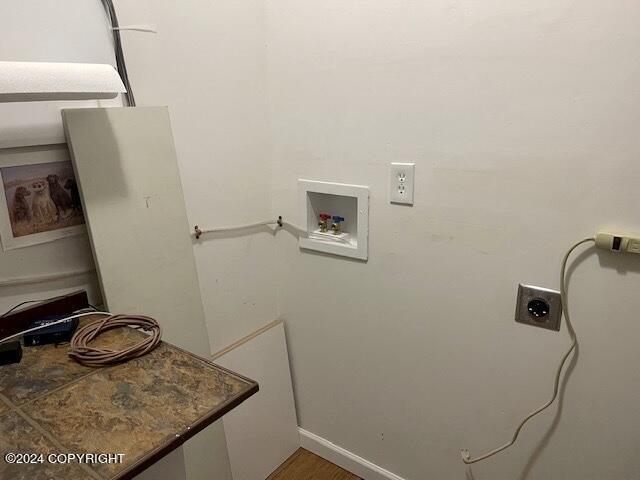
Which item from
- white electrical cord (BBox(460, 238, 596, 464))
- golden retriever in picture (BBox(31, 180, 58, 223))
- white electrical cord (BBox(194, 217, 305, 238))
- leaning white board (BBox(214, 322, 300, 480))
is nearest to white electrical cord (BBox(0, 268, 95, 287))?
golden retriever in picture (BBox(31, 180, 58, 223))

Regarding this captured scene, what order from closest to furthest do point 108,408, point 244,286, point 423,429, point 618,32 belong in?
point 108,408
point 618,32
point 423,429
point 244,286

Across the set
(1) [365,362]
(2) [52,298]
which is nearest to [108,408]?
(2) [52,298]

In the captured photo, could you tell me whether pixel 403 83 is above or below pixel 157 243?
above

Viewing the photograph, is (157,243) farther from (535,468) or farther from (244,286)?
(535,468)

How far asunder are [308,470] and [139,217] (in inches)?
48.5

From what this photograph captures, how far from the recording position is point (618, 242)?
3.74 feet

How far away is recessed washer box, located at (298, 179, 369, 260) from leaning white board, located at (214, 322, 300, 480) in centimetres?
42

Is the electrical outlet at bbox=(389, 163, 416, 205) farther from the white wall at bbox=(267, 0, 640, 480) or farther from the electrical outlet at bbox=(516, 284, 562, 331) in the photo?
the electrical outlet at bbox=(516, 284, 562, 331)

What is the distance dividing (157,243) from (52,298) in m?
0.29

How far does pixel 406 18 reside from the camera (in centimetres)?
136

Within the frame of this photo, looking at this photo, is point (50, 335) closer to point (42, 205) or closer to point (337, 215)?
point (42, 205)

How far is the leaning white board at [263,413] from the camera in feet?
5.64

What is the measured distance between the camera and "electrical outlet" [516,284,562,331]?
4.23ft

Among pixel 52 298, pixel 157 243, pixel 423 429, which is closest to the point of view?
pixel 52 298
